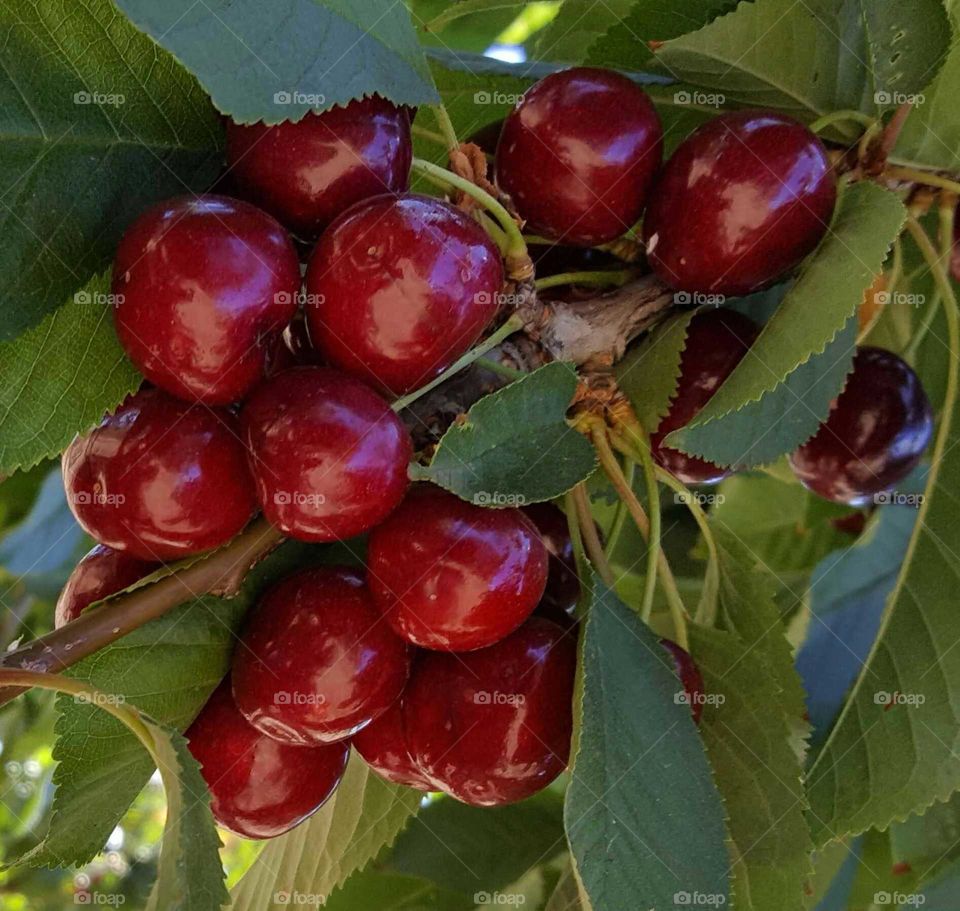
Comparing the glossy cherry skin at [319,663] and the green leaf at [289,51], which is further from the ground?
the green leaf at [289,51]

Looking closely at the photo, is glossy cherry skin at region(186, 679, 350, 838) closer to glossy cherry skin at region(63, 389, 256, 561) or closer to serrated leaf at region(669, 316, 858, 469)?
glossy cherry skin at region(63, 389, 256, 561)

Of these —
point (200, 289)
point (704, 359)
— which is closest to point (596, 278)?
point (704, 359)

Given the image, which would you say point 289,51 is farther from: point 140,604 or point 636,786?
point 636,786

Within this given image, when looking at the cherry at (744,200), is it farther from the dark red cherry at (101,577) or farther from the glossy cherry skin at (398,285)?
the dark red cherry at (101,577)

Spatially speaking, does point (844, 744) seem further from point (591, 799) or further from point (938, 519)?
point (591, 799)

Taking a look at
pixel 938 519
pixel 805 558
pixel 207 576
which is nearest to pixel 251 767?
pixel 207 576

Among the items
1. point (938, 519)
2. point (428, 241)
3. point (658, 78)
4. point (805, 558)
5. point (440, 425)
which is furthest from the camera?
point (805, 558)

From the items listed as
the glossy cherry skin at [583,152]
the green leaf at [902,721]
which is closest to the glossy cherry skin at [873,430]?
the green leaf at [902,721]
